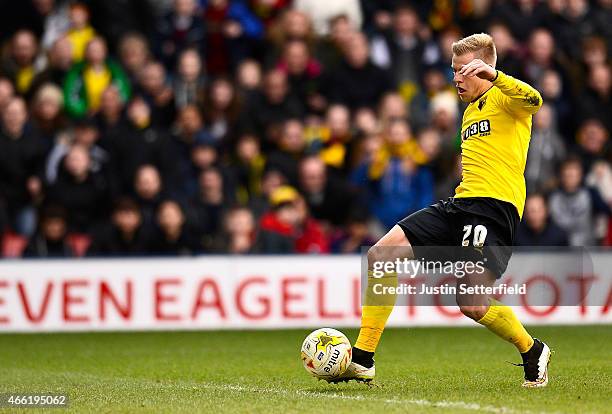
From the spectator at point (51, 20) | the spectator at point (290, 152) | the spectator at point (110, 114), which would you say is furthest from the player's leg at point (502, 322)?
the spectator at point (51, 20)

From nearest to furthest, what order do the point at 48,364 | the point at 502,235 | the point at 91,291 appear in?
1. the point at 502,235
2. the point at 48,364
3. the point at 91,291

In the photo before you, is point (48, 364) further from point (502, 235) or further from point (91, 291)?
point (502, 235)

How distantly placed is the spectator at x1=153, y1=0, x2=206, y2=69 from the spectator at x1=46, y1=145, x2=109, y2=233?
262 cm

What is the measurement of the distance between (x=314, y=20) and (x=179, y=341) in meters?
6.80

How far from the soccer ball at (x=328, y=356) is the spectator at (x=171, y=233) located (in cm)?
612

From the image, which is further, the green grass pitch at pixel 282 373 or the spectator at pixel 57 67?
the spectator at pixel 57 67

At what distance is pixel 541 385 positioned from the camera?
8797mm

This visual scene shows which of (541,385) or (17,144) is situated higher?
(17,144)

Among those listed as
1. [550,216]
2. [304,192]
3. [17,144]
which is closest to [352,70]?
[304,192]

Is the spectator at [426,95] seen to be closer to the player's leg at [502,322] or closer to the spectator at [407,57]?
the spectator at [407,57]

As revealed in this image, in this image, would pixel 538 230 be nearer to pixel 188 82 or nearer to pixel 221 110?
pixel 221 110

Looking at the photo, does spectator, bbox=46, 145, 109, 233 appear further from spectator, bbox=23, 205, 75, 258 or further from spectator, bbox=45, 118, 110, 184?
spectator, bbox=23, 205, 75, 258

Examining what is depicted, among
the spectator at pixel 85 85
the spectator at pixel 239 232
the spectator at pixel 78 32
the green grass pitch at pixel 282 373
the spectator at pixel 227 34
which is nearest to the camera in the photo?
the green grass pitch at pixel 282 373

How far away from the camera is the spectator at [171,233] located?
14.8m
